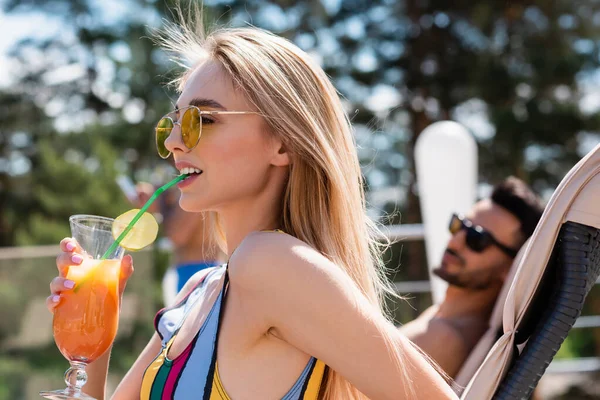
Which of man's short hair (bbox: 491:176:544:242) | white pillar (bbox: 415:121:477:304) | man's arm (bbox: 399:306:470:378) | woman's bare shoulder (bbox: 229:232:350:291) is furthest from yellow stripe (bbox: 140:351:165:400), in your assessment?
white pillar (bbox: 415:121:477:304)

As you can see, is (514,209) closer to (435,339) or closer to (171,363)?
(435,339)

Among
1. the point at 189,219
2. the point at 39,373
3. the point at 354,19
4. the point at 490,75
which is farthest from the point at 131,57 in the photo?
the point at 189,219

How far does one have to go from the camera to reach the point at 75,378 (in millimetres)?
1670

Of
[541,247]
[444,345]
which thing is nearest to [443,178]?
[444,345]

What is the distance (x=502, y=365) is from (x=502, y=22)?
13.2m

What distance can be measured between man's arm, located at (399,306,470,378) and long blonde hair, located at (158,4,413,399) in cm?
118

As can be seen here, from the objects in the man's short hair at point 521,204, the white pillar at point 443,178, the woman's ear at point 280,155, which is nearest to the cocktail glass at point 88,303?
the woman's ear at point 280,155

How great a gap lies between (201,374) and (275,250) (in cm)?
28

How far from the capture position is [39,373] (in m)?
5.86

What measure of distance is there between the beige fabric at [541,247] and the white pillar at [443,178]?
103 inches

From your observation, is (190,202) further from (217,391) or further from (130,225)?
(217,391)

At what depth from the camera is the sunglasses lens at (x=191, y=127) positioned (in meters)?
1.54

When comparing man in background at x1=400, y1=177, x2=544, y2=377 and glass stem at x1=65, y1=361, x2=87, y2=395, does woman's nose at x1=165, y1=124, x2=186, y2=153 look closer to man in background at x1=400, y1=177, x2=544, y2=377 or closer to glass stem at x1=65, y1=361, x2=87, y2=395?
glass stem at x1=65, y1=361, x2=87, y2=395

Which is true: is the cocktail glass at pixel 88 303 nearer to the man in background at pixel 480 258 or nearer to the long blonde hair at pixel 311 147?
the long blonde hair at pixel 311 147
